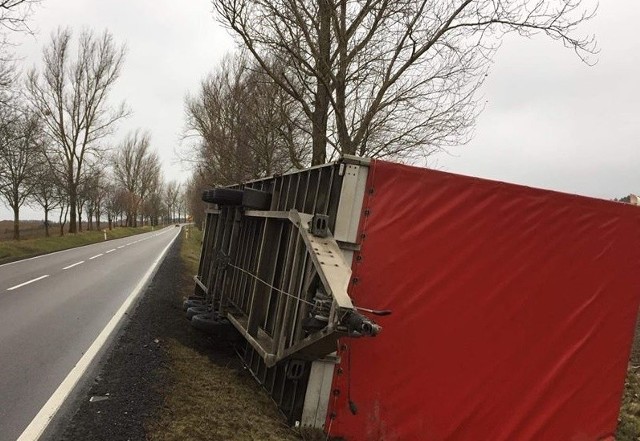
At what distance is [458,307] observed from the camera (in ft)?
14.3

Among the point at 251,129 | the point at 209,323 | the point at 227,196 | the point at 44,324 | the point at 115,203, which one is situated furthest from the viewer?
the point at 115,203

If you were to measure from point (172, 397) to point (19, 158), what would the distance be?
30139 mm

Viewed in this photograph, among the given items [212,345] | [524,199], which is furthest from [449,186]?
[212,345]

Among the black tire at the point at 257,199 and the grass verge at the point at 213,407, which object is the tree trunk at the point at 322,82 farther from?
the grass verge at the point at 213,407

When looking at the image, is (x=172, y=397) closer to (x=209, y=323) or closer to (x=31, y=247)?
(x=209, y=323)

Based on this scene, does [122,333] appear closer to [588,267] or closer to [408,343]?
[408,343]

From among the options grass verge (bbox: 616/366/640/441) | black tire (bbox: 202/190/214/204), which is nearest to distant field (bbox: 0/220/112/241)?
black tire (bbox: 202/190/214/204)

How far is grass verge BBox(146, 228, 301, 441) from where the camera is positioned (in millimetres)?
3906

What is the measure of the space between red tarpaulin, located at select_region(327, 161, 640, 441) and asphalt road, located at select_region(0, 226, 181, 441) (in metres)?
2.99

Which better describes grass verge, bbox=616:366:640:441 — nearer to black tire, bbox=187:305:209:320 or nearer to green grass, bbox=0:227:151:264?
black tire, bbox=187:305:209:320

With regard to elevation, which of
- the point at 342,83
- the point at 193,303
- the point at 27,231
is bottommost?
the point at 27,231

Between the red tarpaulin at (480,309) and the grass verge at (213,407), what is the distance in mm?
672

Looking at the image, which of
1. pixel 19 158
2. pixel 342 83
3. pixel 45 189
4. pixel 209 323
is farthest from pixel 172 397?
pixel 45 189

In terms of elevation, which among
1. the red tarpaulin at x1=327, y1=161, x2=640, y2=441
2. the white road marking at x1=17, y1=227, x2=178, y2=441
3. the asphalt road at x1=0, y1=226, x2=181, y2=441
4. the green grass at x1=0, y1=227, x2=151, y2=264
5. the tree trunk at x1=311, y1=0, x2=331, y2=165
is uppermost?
the tree trunk at x1=311, y1=0, x2=331, y2=165
